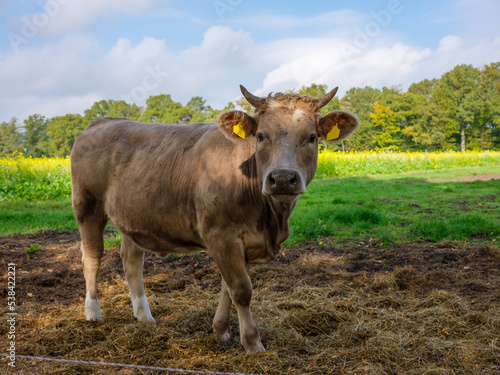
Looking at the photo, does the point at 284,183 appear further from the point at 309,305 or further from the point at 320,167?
the point at 320,167

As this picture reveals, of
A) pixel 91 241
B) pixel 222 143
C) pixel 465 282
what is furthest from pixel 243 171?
pixel 465 282

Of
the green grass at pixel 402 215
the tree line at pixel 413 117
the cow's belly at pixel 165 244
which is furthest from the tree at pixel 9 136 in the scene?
the cow's belly at pixel 165 244

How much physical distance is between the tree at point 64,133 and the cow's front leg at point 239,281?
187ft

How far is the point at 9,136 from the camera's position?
76.0 metres

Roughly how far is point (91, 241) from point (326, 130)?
2.77 m

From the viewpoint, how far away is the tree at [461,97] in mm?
56875

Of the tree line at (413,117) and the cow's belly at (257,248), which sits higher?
the tree line at (413,117)

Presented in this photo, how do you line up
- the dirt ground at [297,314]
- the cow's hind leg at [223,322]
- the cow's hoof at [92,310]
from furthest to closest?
the cow's hoof at [92,310]
the cow's hind leg at [223,322]
the dirt ground at [297,314]

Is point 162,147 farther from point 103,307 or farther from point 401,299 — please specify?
point 401,299

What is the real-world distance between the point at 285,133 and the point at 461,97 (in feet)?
214

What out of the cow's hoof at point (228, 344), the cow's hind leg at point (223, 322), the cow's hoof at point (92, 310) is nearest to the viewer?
the cow's hoof at point (228, 344)

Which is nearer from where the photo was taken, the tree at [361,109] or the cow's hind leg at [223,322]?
the cow's hind leg at [223,322]

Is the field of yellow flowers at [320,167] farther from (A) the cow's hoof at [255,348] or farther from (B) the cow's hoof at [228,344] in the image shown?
(A) the cow's hoof at [255,348]

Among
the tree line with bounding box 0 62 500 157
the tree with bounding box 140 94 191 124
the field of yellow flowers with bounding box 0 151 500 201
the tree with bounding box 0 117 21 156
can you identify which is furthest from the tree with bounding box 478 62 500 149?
the tree with bounding box 0 117 21 156
